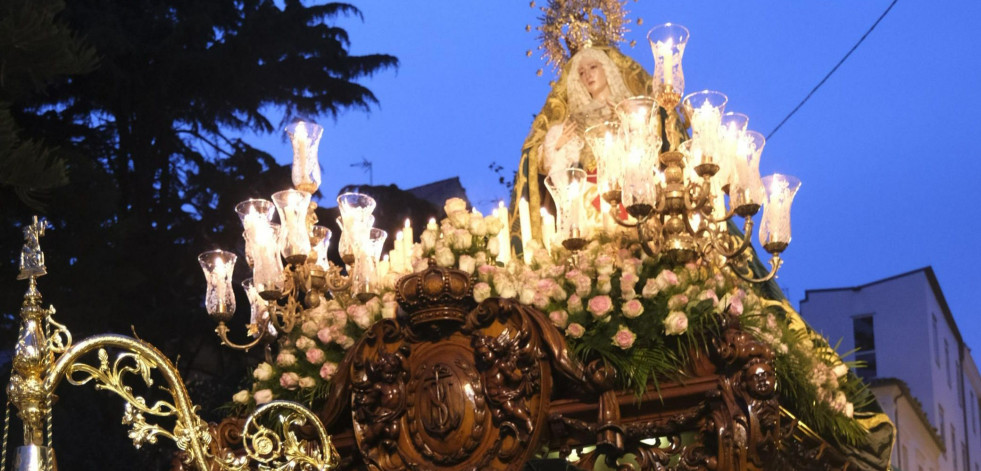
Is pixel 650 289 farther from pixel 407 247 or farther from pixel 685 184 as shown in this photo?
pixel 407 247

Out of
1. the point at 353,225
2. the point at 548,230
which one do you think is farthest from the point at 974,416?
the point at 353,225

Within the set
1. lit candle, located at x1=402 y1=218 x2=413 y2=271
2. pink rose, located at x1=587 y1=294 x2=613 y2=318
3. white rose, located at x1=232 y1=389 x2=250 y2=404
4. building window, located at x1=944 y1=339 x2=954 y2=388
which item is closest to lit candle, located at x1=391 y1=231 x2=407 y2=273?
lit candle, located at x1=402 y1=218 x2=413 y2=271

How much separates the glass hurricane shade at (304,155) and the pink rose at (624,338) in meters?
1.94

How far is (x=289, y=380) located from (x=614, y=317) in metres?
1.50

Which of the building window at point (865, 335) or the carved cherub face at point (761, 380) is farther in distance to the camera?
the building window at point (865, 335)

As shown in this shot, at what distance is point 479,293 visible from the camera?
5.12m

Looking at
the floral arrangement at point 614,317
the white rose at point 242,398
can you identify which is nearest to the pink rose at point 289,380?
the floral arrangement at point 614,317

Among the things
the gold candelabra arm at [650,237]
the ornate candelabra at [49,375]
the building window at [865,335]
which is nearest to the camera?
the ornate candelabra at [49,375]

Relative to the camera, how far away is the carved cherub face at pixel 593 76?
740 cm

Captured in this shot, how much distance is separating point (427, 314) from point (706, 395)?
1.09 meters

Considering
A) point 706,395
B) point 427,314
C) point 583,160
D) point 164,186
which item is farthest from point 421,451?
point 164,186

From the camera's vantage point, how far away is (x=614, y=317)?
5109 millimetres

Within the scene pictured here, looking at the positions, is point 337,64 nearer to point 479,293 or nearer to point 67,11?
point 67,11

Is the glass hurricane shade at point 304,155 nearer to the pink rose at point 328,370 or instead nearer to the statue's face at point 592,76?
the pink rose at point 328,370
